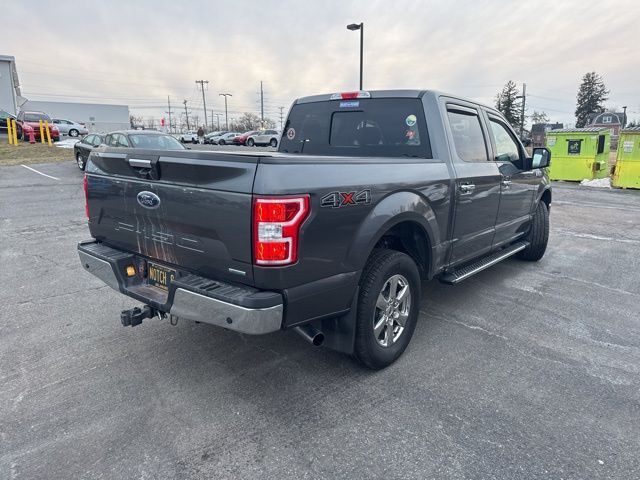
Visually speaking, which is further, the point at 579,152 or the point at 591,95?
the point at 591,95

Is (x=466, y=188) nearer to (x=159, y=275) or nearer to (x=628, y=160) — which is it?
(x=159, y=275)

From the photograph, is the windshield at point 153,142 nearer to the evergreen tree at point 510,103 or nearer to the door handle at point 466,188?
the door handle at point 466,188

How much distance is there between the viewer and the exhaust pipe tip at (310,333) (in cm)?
275

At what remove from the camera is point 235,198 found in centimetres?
240

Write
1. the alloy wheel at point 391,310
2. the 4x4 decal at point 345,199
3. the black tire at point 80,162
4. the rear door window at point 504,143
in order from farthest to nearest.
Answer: the black tire at point 80,162
the rear door window at point 504,143
the alloy wheel at point 391,310
the 4x4 decal at point 345,199

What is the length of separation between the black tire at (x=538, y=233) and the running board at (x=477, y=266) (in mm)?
482

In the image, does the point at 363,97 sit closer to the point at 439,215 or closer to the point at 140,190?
the point at 439,215

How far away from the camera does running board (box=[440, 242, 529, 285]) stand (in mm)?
3936

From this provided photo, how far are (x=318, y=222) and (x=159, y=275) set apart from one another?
1247 mm

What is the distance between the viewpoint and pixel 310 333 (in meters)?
2.78

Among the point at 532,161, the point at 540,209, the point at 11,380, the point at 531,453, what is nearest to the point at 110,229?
the point at 11,380

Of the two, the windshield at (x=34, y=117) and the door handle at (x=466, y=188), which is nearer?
the door handle at (x=466, y=188)

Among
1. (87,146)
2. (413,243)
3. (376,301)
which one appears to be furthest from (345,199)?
(87,146)

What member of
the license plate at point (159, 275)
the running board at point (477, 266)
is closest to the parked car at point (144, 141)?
the running board at point (477, 266)
